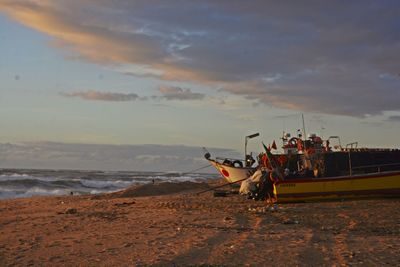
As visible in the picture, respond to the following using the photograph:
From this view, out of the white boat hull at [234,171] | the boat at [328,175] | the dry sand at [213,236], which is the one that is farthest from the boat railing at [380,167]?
the white boat hull at [234,171]

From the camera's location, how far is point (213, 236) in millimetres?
10297

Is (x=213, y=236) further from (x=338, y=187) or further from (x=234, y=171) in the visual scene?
(x=234, y=171)

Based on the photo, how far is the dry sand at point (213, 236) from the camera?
8242mm

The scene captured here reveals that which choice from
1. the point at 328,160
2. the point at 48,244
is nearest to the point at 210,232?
the point at 48,244

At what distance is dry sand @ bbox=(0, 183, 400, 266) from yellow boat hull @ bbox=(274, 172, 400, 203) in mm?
322

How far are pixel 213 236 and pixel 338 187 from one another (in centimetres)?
741

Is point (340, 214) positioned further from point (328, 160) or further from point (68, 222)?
point (68, 222)

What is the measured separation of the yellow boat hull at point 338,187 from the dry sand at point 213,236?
32 centimetres

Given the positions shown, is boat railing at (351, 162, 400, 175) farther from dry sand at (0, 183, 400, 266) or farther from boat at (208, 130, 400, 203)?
dry sand at (0, 183, 400, 266)

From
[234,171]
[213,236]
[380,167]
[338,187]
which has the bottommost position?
[213,236]

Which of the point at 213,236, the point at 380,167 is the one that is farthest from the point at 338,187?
the point at 213,236

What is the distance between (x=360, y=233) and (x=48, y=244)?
692 cm

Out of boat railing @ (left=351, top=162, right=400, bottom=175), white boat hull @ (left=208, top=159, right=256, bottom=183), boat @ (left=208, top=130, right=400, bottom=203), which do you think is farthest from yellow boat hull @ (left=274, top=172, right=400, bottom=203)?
white boat hull @ (left=208, top=159, right=256, bottom=183)

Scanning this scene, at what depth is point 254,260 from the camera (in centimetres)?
802
